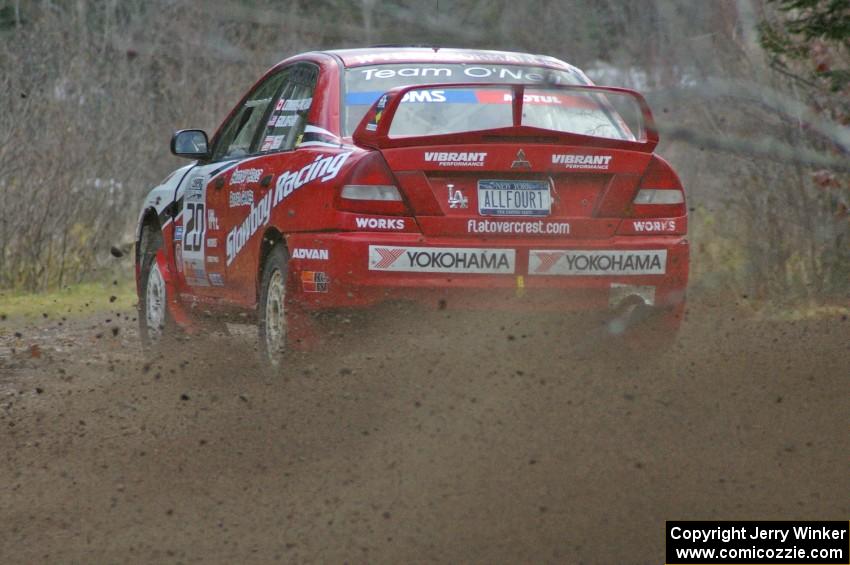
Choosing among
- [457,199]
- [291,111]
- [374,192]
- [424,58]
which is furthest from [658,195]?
[291,111]

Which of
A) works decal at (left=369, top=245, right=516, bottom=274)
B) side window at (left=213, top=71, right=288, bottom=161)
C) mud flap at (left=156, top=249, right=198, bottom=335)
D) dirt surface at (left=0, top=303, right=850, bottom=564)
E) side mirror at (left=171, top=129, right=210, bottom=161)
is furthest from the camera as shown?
mud flap at (left=156, top=249, right=198, bottom=335)

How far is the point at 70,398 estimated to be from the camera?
7.20 metres

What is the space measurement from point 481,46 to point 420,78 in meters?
4.88

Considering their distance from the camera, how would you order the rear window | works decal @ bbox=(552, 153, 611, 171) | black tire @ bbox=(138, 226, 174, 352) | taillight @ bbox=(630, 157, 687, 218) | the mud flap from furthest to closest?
black tire @ bbox=(138, 226, 174, 352), the mud flap, the rear window, taillight @ bbox=(630, 157, 687, 218), works decal @ bbox=(552, 153, 611, 171)

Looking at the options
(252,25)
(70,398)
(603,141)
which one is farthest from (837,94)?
(252,25)

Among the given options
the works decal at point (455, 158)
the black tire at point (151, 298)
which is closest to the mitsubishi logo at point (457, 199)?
the works decal at point (455, 158)

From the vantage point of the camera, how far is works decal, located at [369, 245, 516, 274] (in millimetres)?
6352

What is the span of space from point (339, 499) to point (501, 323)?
1761 mm

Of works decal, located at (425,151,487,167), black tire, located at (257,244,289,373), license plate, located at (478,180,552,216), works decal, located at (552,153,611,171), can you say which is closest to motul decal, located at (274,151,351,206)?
black tire, located at (257,244,289,373)

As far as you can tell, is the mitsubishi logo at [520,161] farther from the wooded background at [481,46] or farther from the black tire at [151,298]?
the black tire at [151,298]

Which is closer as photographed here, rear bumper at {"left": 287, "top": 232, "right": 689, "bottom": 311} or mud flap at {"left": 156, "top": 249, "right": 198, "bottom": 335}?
rear bumper at {"left": 287, "top": 232, "right": 689, "bottom": 311}

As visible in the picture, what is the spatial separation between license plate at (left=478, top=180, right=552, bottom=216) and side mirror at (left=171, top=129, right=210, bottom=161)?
8.65 feet

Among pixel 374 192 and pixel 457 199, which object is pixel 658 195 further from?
pixel 374 192

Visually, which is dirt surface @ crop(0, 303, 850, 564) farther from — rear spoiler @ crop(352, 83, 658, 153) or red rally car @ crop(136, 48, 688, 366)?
rear spoiler @ crop(352, 83, 658, 153)
